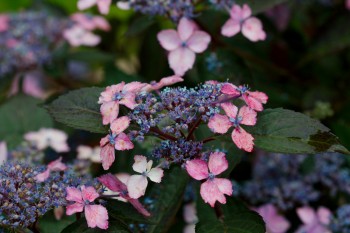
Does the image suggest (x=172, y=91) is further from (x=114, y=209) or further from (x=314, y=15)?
(x=314, y=15)

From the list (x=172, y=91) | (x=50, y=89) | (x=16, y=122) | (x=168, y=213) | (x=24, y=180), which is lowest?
(x=50, y=89)

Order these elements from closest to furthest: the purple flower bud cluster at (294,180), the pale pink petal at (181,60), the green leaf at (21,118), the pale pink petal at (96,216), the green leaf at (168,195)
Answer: the pale pink petal at (96,216) → the green leaf at (168,195) → the pale pink petal at (181,60) → the purple flower bud cluster at (294,180) → the green leaf at (21,118)

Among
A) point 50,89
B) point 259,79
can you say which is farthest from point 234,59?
point 50,89

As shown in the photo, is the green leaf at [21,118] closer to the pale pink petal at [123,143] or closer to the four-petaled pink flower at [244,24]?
the four-petaled pink flower at [244,24]

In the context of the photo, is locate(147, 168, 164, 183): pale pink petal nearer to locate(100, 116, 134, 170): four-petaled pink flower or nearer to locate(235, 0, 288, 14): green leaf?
locate(100, 116, 134, 170): four-petaled pink flower

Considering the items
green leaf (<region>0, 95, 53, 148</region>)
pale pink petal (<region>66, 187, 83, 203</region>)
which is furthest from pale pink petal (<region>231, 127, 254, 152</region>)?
green leaf (<region>0, 95, 53, 148</region>)

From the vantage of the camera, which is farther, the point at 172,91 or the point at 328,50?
the point at 328,50

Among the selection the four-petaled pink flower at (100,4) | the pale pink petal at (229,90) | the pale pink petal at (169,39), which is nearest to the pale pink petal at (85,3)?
the four-petaled pink flower at (100,4)
